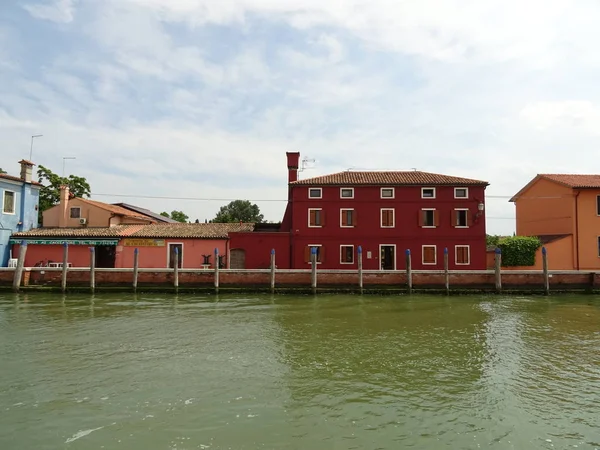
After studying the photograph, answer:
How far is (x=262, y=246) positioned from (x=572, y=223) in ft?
61.3

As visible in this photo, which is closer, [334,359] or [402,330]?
[334,359]

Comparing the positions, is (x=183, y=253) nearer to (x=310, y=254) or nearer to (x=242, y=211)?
(x=310, y=254)

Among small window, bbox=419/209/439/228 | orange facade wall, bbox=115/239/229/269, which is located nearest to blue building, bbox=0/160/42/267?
orange facade wall, bbox=115/239/229/269

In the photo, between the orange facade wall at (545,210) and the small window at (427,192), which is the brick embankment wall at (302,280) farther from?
the orange facade wall at (545,210)

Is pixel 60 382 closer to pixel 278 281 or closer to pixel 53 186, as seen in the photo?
pixel 278 281

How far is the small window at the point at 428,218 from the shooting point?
25500 millimetres

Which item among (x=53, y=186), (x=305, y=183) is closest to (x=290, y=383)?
(x=305, y=183)

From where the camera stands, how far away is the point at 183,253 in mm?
25500

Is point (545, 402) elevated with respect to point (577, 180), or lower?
lower

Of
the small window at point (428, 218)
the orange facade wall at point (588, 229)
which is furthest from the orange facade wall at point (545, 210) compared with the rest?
the small window at point (428, 218)

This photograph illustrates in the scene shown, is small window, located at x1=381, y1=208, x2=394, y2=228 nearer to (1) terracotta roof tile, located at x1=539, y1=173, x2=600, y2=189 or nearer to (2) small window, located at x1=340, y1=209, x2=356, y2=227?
(2) small window, located at x1=340, y1=209, x2=356, y2=227

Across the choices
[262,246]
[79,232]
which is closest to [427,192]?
[262,246]

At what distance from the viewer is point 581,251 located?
25.5m

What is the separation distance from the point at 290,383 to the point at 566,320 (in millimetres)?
11042
